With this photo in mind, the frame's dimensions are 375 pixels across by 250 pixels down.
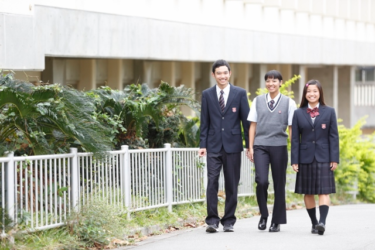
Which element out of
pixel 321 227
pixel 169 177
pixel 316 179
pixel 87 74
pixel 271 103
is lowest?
pixel 321 227

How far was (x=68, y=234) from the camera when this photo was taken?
10.1m

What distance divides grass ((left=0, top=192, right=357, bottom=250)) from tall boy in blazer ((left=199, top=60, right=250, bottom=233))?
35.7 inches

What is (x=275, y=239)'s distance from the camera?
10695 millimetres

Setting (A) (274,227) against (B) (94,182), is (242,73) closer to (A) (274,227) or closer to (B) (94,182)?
(A) (274,227)

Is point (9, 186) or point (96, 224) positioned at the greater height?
point (9, 186)

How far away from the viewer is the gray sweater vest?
11359 mm

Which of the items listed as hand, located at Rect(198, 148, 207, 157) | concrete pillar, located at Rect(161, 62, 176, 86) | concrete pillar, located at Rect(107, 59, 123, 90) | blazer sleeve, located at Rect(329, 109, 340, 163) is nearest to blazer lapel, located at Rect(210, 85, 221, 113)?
hand, located at Rect(198, 148, 207, 157)

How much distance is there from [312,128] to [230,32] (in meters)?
14.6

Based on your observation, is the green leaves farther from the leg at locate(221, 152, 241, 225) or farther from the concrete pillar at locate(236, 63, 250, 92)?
the concrete pillar at locate(236, 63, 250, 92)

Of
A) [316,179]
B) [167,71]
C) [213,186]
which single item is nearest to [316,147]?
[316,179]

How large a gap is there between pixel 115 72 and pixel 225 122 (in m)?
12.7

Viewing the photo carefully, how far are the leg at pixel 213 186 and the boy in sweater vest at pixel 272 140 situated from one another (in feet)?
1.51

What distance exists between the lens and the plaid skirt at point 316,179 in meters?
11.0

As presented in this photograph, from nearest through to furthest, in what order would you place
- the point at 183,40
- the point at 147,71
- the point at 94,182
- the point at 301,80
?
the point at 94,182, the point at 183,40, the point at 147,71, the point at 301,80
